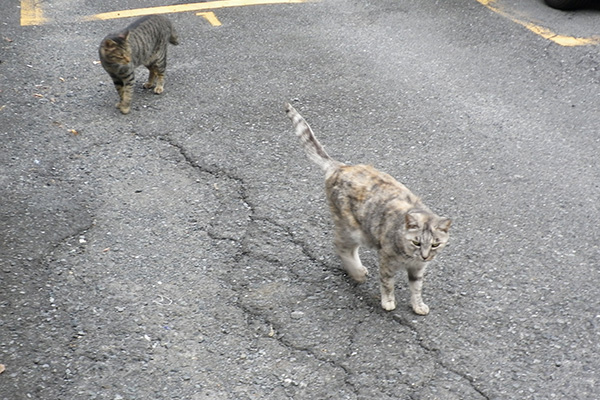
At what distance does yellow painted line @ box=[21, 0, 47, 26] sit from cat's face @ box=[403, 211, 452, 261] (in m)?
6.49

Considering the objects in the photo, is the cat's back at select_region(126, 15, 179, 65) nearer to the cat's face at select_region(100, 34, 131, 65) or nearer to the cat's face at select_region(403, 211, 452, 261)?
the cat's face at select_region(100, 34, 131, 65)

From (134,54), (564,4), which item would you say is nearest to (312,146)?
(134,54)

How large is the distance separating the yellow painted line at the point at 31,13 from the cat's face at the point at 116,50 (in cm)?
275

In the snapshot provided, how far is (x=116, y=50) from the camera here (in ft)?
20.8

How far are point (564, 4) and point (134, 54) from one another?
16.4 feet

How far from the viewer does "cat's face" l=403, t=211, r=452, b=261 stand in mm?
3812

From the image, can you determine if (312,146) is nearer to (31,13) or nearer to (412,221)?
(412,221)

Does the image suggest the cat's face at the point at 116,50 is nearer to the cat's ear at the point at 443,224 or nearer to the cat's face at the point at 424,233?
the cat's face at the point at 424,233

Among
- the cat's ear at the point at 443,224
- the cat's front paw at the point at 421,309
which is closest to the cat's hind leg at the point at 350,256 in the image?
the cat's front paw at the point at 421,309

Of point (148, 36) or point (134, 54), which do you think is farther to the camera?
point (148, 36)

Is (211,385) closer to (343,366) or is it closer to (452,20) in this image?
(343,366)

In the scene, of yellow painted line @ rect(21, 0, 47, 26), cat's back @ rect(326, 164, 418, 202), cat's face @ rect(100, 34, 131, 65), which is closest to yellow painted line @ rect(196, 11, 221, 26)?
yellow painted line @ rect(21, 0, 47, 26)

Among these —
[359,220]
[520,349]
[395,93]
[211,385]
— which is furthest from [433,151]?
[211,385]

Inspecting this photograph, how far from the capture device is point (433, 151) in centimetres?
582
